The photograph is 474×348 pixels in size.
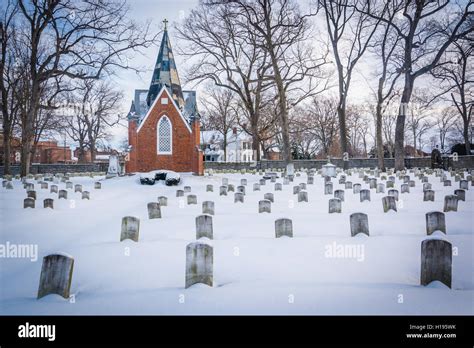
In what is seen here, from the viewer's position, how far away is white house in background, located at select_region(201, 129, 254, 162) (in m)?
61.9

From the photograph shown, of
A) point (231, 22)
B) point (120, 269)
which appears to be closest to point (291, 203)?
point (120, 269)

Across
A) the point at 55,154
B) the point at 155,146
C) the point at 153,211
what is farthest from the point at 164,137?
the point at 55,154

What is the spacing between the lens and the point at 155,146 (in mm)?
24531

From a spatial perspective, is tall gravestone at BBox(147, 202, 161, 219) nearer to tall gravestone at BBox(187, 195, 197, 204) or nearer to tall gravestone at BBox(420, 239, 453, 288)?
tall gravestone at BBox(187, 195, 197, 204)

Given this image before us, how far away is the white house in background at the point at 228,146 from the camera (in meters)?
61.9

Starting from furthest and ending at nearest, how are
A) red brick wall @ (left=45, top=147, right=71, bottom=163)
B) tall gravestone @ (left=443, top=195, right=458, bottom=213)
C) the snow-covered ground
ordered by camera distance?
red brick wall @ (left=45, top=147, right=71, bottom=163)
tall gravestone @ (left=443, top=195, right=458, bottom=213)
the snow-covered ground

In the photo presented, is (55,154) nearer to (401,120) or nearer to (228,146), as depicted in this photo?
(228,146)

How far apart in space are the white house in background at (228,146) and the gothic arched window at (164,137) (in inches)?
1341

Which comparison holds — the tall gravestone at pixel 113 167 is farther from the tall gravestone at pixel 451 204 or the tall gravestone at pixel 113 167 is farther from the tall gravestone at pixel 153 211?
the tall gravestone at pixel 451 204

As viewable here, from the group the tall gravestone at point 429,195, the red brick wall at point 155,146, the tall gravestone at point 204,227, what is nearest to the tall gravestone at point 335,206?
the tall gravestone at point 429,195

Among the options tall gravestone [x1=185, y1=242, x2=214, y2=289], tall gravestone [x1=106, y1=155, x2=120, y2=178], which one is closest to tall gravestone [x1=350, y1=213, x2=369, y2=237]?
tall gravestone [x1=185, y1=242, x2=214, y2=289]

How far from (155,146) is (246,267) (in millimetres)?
21670

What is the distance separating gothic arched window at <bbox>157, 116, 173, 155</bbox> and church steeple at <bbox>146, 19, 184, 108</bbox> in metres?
2.11
